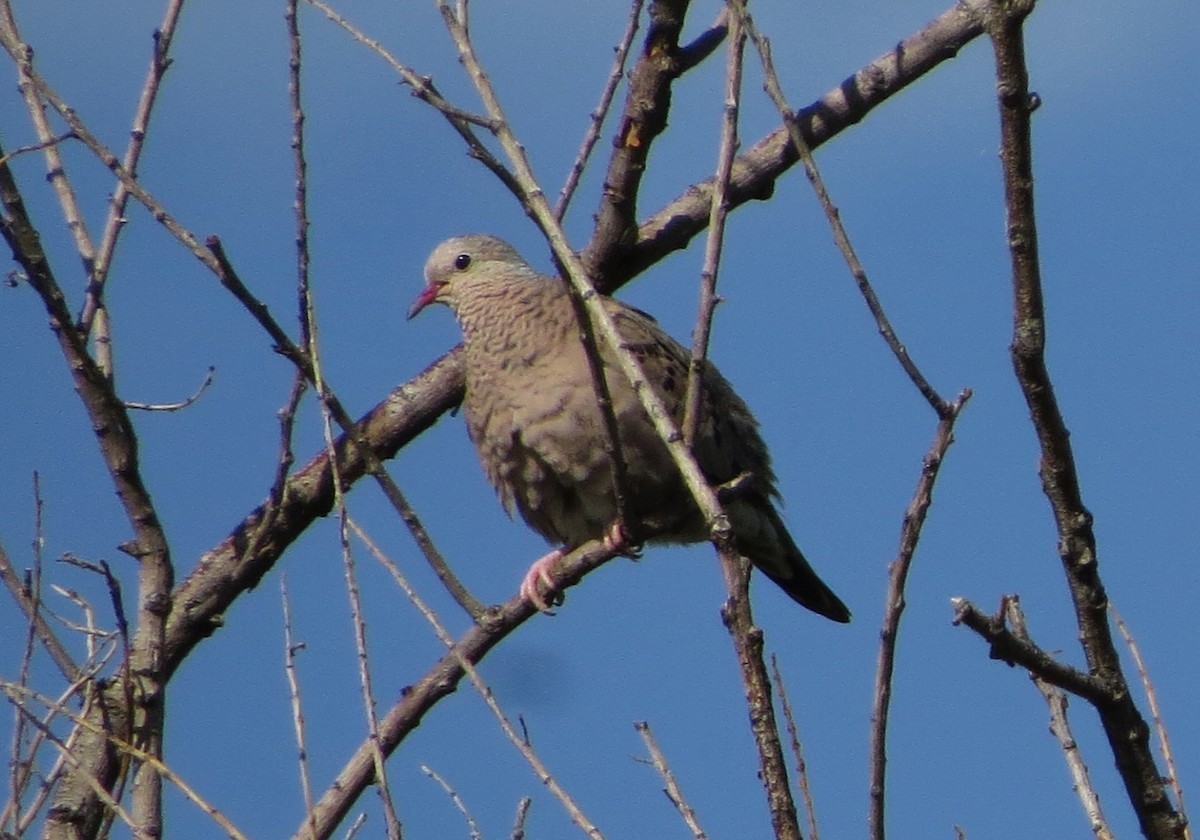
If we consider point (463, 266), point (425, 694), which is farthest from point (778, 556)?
point (425, 694)

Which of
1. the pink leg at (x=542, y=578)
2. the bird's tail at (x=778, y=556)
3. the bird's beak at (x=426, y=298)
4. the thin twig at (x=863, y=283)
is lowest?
the thin twig at (x=863, y=283)

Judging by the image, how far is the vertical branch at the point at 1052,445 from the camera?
1.88m

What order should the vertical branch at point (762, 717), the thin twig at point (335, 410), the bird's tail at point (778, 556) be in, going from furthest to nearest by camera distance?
the bird's tail at point (778, 556) < the thin twig at point (335, 410) < the vertical branch at point (762, 717)

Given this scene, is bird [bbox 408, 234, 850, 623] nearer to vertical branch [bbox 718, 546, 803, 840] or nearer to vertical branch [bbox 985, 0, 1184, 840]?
vertical branch [bbox 985, 0, 1184, 840]

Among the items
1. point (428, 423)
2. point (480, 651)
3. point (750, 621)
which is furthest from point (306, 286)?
point (428, 423)

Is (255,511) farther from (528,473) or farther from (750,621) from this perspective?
(750,621)

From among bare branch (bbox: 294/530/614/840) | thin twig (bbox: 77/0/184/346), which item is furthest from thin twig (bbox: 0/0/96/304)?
bare branch (bbox: 294/530/614/840)

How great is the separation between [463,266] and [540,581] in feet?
5.62

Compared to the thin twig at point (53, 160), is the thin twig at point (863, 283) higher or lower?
lower

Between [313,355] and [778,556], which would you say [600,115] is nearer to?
[313,355]

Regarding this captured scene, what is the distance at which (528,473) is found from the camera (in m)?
4.88

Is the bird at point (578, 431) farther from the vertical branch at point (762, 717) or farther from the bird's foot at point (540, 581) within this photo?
the vertical branch at point (762, 717)

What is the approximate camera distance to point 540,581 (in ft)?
14.4

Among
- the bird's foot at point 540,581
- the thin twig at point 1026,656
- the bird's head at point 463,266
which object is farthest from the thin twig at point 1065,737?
the bird's head at point 463,266
